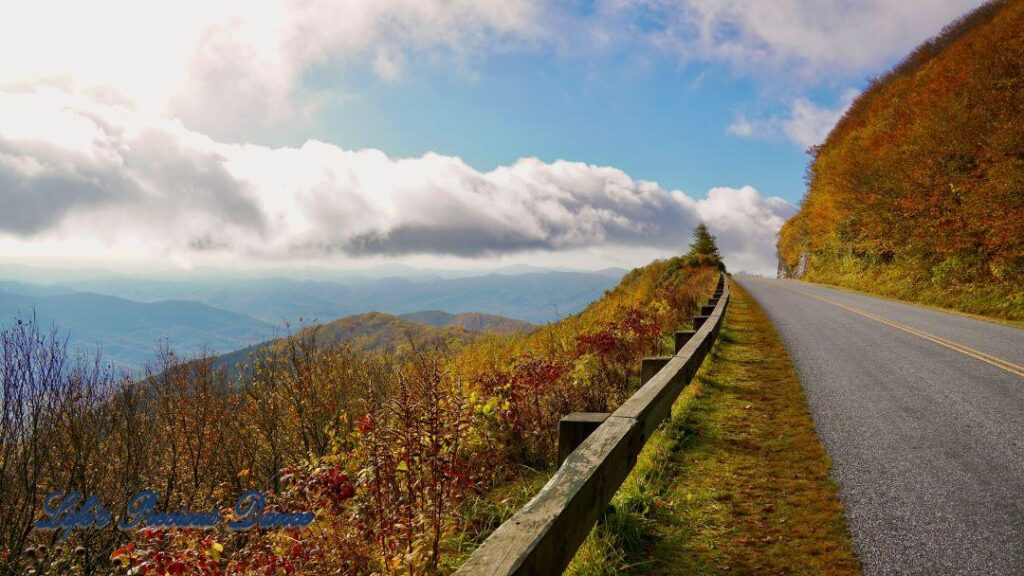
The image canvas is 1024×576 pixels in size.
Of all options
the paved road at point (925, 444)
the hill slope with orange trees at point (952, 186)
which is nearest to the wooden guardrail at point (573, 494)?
the paved road at point (925, 444)

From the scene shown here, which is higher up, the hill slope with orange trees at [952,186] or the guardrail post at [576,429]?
the hill slope with orange trees at [952,186]

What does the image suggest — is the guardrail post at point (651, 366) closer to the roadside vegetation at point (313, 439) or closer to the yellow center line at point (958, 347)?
the roadside vegetation at point (313, 439)

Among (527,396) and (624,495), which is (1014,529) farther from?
(527,396)

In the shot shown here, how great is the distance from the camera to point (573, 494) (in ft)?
7.29

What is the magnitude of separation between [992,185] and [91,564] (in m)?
26.3

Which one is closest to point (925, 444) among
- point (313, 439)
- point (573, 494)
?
point (573, 494)

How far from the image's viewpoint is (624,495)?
374cm

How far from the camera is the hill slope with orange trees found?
16.5 meters

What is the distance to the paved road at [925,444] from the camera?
10.0 feet

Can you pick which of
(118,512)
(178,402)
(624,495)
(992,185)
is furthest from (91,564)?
(992,185)

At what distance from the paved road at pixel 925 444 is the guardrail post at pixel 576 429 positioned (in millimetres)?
1630

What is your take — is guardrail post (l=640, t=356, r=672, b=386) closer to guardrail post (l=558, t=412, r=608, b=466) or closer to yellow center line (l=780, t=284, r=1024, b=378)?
guardrail post (l=558, t=412, r=608, b=466)

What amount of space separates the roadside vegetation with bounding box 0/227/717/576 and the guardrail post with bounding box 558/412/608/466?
30.4 inches

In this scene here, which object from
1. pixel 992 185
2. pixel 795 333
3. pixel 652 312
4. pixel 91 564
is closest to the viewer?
pixel 91 564
